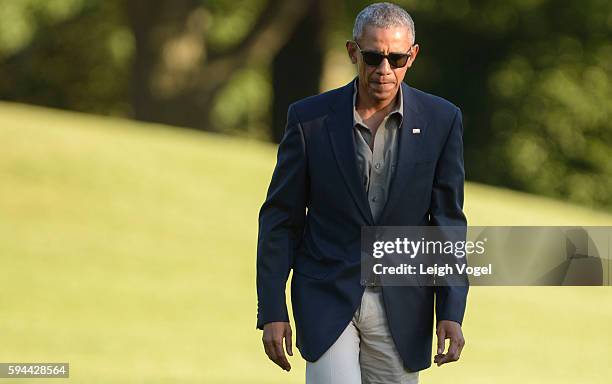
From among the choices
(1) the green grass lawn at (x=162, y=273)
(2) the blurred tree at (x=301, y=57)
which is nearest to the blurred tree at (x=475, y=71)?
(2) the blurred tree at (x=301, y=57)

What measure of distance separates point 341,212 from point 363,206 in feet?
0.25

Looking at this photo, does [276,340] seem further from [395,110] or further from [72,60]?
[72,60]

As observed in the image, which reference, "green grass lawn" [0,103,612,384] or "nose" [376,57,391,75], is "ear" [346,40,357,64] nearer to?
"nose" [376,57,391,75]

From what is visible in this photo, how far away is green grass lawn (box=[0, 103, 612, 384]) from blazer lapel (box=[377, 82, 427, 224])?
18.3ft

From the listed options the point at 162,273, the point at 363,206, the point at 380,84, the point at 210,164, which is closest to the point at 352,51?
the point at 380,84

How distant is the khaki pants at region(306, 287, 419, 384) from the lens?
15.1ft

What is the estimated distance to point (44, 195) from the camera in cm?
1733

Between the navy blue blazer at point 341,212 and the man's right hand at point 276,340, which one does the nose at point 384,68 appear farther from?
the man's right hand at point 276,340

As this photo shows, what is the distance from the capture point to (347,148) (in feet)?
15.2

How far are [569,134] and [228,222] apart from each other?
21.8 m

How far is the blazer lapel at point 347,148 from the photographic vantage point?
461cm

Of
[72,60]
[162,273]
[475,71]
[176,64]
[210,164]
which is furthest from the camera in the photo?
[72,60]

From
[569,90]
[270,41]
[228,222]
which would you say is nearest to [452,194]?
[228,222]

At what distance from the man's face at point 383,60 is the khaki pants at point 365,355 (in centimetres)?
62
